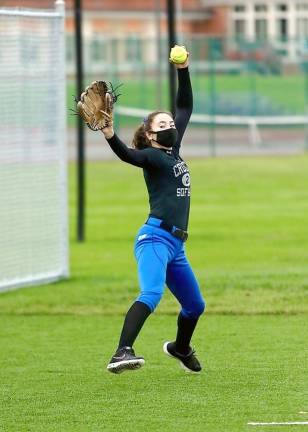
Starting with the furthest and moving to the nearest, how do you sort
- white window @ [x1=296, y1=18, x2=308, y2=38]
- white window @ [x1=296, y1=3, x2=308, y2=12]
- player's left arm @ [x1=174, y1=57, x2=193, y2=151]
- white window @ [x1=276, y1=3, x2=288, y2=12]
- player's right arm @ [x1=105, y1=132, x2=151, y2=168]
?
white window @ [x1=276, y1=3, x2=288, y2=12] < white window @ [x1=296, y1=3, x2=308, y2=12] < white window @ [x1=296, y1=18, x2=308, y2=38] < player's left arm @ [x1=174, y1=57, x2=193, y2=151] < player's right arm @ [x1=105, y1=132, x2=151, y2=168]

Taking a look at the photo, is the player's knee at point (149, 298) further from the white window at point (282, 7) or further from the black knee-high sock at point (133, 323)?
the white window at point (282, 7)

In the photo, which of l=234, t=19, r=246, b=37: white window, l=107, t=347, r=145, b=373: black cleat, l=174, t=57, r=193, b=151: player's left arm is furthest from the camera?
l=234, t=19, r=246, b=37: white window

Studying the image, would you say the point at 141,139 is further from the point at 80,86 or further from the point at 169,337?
the point at 80,86

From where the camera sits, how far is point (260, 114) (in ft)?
127

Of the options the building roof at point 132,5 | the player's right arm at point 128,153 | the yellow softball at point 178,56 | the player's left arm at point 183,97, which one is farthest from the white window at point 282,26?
the player's right arm at point 128,153

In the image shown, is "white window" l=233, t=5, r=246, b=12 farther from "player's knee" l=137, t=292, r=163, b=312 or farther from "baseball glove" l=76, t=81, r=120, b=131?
"player's knee" l=137, t=292, r=163, b=312

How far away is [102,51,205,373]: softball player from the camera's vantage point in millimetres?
8273

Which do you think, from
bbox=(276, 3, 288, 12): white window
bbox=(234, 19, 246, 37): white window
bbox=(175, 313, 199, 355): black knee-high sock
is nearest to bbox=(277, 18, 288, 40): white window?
bbox=(276, 3, 288, 12): white window

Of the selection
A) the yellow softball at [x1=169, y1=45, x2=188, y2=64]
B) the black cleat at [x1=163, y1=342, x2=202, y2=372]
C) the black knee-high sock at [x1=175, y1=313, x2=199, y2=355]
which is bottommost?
the black cleat at [x1=163, y1=342, x2=202, y2=372]

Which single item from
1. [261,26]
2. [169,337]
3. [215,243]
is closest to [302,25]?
[261,26]

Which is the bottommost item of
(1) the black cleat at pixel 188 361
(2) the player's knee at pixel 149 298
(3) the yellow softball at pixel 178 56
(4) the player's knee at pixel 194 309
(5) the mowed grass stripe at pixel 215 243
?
(5) the mowed grass stripe at pixel 215 243

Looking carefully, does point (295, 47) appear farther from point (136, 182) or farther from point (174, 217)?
point (174, 217)

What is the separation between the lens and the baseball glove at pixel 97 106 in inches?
325

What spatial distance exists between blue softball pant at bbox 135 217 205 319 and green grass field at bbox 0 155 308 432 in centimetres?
56
